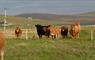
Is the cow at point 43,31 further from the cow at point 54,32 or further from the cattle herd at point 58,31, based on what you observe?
the cow at point 54,32

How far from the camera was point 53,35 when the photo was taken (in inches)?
1486

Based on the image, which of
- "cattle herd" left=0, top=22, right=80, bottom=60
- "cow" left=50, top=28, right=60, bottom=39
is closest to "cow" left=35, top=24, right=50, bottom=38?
"cattle herd" left=0, top=22, right=80, bottom=60

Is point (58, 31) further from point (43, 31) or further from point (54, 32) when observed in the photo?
point (43, 31)

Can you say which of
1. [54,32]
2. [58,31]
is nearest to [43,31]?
[58,31]

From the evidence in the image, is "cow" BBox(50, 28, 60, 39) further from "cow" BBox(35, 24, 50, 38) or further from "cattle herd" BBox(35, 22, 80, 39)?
"cow" BBox(35, 24, 50, 38)

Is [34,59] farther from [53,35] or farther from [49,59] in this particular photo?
[53,35]

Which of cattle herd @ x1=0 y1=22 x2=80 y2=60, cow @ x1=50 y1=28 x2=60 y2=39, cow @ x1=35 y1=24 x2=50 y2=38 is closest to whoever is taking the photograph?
cattle herd @ x1=0 y1=22 x2=80 y2=60

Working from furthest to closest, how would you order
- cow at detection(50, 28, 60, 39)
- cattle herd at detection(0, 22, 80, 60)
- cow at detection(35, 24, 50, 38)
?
1. cow at detection(35, 24, 50, 38)
2. cow at detection(50, 28, 60, 39)
3. cattle herd at detection(0, 22, 80, 60)

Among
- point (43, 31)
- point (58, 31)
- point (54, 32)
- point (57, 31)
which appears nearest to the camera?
point (54, 32)

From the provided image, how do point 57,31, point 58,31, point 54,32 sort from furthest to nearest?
point 58,31 < point 57,31 < point 54,32

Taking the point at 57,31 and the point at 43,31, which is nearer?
the point at 57,31

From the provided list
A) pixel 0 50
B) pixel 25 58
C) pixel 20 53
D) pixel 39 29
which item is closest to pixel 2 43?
pixel 0 50

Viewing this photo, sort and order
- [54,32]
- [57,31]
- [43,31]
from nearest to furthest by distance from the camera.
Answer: [54,32] < [57,31] < [43,31]

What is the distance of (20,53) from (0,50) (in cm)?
286
